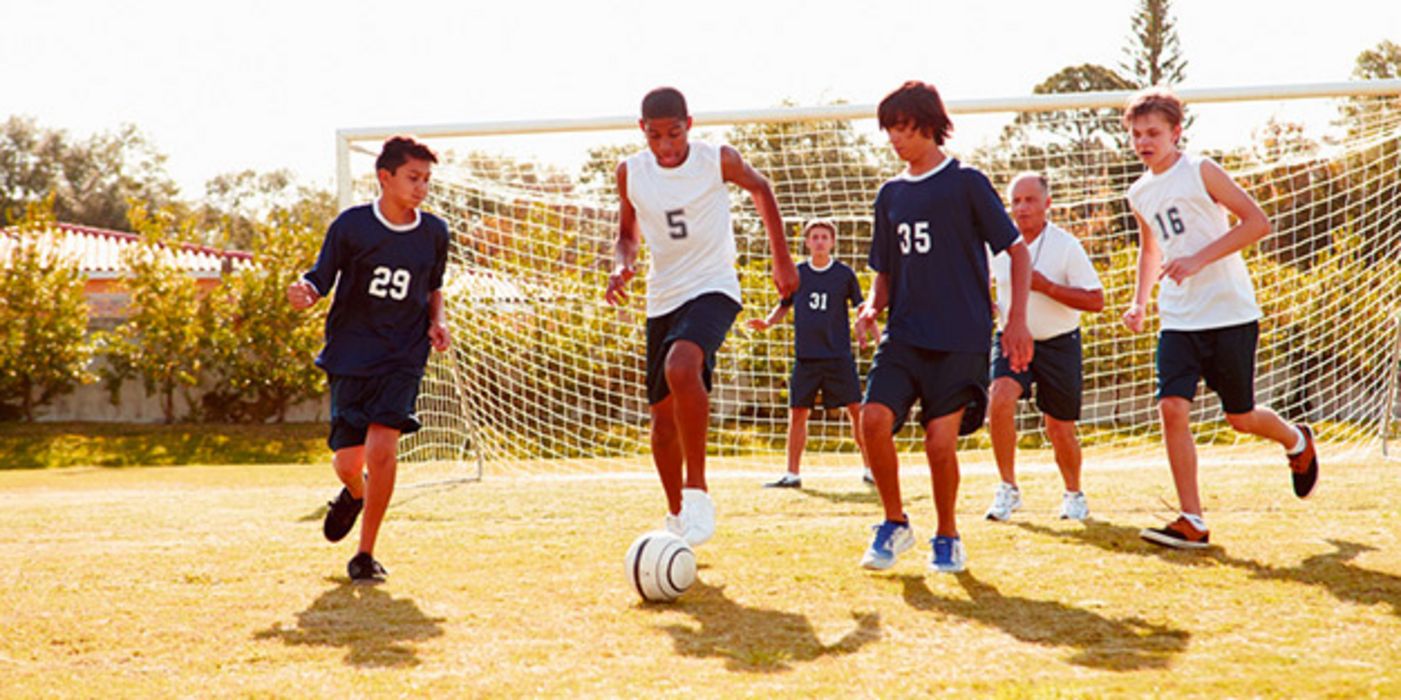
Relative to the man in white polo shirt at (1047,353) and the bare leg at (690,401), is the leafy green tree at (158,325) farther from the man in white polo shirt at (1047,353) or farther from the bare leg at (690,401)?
the bare leg at (690,401)

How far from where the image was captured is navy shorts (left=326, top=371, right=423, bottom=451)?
5.10 meters

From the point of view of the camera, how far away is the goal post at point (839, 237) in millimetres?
9711

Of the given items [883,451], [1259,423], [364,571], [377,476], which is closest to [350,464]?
[377,476]

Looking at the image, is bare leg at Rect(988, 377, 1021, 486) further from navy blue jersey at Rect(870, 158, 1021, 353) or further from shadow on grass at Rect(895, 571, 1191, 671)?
shadow on grass at Rect(895, 571, 1191, 671)

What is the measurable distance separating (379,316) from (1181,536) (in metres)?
3.30

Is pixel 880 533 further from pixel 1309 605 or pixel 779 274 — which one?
pixel 1309 605

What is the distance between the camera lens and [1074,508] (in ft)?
21.1

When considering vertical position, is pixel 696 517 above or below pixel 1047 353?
below

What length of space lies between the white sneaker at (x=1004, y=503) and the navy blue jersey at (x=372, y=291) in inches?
115

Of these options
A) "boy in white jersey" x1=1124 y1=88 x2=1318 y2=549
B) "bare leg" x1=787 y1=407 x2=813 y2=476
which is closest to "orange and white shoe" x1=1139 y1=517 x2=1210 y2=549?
"boy in white jersey" x1=1124 y1=88 x2=1318 y2=549

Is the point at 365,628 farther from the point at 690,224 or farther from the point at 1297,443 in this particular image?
the point at 1297,443

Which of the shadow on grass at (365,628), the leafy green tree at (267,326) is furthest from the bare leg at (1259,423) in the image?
the leafy green tree at (267,326)

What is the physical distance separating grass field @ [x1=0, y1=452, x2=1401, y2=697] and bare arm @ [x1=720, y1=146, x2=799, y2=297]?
1.12 meters

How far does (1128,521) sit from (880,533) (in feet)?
6.43
